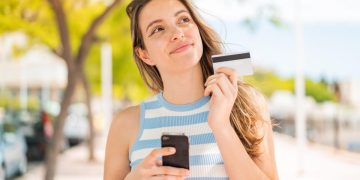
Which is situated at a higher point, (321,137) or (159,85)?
(159,85)

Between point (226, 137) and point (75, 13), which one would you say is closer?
point (226, 137)

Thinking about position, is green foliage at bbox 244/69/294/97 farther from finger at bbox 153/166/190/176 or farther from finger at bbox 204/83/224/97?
finger at bbox 153/166/190/176

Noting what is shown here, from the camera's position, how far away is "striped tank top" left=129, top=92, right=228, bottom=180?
1964 mm

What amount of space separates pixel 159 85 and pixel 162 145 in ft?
1.74

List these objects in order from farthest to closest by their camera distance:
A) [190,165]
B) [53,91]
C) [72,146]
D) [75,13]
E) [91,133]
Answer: [53,91] < [72,146] < [91,133] < [75,13] < [190,165]

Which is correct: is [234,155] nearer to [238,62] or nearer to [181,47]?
[238,62]

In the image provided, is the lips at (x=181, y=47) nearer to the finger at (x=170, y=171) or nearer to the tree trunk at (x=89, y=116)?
the finger at (x=170, y=171)

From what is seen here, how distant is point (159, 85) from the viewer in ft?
7.66

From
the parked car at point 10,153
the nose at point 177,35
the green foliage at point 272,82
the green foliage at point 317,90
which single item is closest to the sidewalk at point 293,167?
the parked car at point 10,153

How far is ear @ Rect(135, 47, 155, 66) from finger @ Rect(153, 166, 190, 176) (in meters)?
0.52

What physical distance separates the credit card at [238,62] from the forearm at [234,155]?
0.18 m

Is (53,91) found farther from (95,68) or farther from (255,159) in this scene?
(255,159)

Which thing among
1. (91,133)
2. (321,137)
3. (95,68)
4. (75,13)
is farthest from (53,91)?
(75,13)

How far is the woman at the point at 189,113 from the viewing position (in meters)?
1.87
